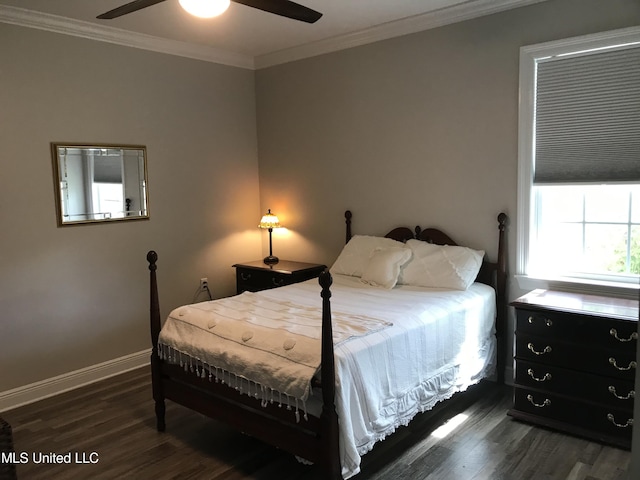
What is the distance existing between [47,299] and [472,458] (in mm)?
Result: 2956

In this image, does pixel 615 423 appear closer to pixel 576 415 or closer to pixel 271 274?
pixel 576 415

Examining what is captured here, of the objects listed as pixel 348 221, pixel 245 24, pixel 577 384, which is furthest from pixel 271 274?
pixel 577 384

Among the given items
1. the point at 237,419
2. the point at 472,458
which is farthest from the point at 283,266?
the point at 472,458

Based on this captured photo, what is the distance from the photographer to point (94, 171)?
3.88 m

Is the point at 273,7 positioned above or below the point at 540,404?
above

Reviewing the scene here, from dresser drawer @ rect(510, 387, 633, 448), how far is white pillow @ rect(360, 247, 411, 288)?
1.06 metres

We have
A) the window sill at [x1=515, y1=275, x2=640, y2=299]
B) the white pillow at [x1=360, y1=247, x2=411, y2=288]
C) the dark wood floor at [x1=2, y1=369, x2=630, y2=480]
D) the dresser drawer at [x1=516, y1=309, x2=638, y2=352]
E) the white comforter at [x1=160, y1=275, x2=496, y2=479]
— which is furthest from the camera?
the white pillow at [x1=360, y1=247, x2=411, y2=288]

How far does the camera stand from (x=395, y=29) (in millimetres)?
3900

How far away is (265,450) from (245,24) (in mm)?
2907

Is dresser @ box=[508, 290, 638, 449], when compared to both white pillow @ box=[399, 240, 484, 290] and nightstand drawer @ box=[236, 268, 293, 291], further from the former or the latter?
nightstand drawer @ box=[236, 268, 293, 291]

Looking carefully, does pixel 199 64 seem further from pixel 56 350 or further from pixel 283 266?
pixel 56 350

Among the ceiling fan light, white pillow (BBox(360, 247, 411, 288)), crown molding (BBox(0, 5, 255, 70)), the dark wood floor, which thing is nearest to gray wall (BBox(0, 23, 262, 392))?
crown molding (BBox(0, 5, 255, 70))

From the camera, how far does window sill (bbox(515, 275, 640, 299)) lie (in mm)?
3098

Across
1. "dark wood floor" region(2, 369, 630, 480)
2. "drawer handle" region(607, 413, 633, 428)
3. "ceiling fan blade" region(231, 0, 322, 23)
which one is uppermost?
"ceiling fan blade" region(231, 0, 322, 23)
